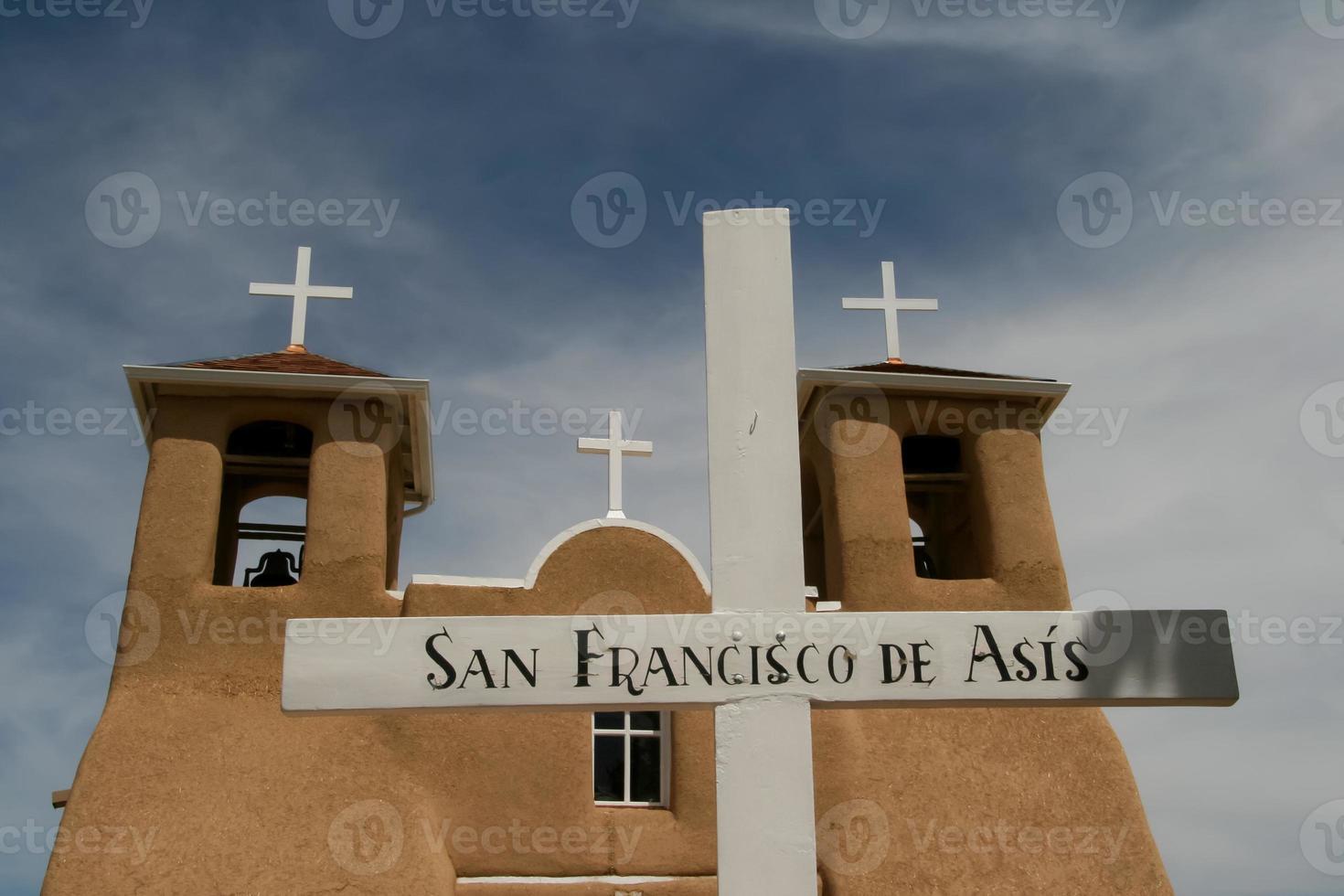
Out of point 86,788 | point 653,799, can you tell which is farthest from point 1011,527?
point 86,788

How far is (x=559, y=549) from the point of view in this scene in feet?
36.9

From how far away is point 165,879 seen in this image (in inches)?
368

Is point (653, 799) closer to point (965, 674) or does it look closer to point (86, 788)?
point (86, 788)

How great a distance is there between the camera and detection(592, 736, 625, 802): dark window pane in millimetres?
10664

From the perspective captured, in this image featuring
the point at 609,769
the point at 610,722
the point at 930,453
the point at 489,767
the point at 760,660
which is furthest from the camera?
the point at 930,453

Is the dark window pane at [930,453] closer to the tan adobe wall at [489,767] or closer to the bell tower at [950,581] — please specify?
the bell tower at [950,581]

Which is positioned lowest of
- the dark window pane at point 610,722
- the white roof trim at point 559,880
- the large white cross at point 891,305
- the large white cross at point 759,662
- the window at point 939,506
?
the white roof trim at point 559,880

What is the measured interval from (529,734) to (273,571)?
3264 millimetres

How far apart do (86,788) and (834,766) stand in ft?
19.1

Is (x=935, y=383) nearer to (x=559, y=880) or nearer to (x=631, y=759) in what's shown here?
(x=631, y=759)

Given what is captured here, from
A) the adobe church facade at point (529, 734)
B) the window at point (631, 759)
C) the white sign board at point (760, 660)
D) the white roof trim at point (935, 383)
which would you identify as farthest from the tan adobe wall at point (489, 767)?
the white sign board at point (760, 660)

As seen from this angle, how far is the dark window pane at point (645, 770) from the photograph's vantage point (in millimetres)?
10711

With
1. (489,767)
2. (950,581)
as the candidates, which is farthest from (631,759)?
(950,581)

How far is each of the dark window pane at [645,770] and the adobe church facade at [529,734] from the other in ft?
0.08
